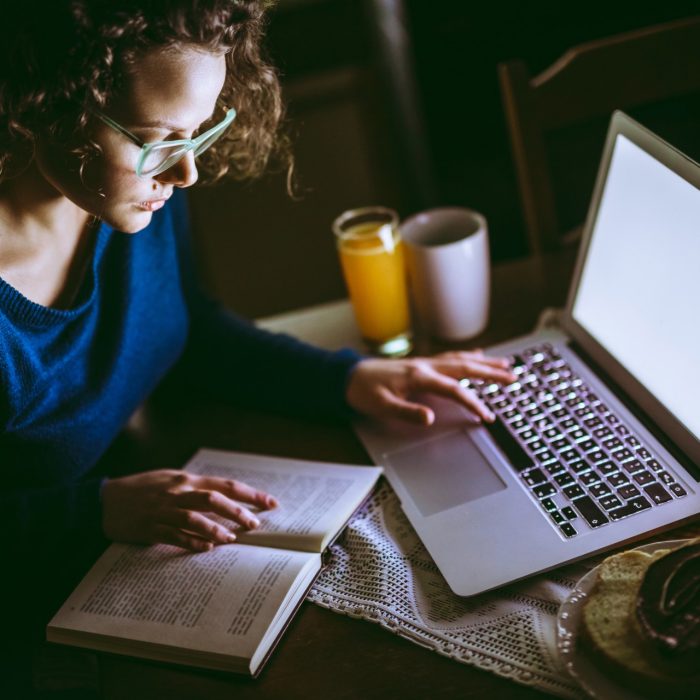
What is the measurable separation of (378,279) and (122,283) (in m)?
0.37

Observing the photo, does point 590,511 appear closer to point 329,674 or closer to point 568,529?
point 568,529

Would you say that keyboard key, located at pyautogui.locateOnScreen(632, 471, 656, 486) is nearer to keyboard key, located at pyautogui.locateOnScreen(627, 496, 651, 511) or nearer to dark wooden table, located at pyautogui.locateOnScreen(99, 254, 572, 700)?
keyboard key, located at pyautogui.locateOnScreen(627, 496, 651, 511)

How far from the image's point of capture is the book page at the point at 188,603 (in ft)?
2.75

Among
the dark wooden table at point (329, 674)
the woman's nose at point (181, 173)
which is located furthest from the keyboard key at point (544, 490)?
the woman's nose at point (181, 173)

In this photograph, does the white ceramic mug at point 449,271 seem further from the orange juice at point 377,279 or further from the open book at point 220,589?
the open book at point 220,589

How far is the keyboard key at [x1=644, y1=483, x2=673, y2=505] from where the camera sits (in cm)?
89

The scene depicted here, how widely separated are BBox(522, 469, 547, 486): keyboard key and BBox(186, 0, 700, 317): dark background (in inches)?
42.4

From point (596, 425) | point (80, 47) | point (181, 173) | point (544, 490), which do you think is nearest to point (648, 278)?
point (596, 425)

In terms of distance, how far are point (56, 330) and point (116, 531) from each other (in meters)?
0.28

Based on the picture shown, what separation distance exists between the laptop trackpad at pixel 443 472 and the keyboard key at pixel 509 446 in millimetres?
27

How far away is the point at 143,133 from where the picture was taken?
2.95 feet

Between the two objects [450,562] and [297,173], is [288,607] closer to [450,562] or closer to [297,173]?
[450,562]

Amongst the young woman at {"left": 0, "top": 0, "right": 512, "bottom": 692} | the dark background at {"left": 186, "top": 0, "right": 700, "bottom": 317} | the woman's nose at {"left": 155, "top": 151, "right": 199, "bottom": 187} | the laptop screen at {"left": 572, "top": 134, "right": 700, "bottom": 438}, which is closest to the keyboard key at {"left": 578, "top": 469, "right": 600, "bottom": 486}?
the laptop screen at {"left": 572, "top": 134, "right": 700, "bottom": 438}

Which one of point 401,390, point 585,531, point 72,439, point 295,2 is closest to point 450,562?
point 585,531
